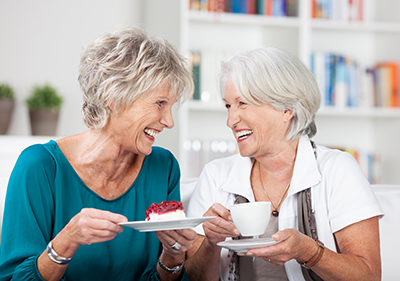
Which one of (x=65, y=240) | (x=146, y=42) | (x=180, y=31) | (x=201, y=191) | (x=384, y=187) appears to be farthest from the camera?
(x=180, y=31)

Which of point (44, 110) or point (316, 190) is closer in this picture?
point (316, 190)

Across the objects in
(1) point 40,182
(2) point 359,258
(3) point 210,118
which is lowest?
(2) point 359,258

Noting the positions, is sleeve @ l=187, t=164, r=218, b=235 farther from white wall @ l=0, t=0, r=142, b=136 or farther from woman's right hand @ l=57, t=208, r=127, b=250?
white wall @ l=0, t=0, r=142, b=136

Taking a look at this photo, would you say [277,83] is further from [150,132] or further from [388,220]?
[388,220]

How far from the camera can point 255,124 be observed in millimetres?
1489

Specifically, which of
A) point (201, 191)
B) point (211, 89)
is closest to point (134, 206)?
point (201, 191)

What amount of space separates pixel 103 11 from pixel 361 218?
91.0 inches

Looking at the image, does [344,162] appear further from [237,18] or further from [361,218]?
[237,18]

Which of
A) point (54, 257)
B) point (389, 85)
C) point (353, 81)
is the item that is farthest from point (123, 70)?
point (389, 85)

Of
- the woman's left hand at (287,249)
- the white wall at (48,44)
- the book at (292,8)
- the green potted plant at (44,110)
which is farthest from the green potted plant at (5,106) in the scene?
the woman's left hand at (287,249)

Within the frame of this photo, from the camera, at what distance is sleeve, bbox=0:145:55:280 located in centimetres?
115

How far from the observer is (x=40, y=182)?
126cm

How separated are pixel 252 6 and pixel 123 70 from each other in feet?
6.22

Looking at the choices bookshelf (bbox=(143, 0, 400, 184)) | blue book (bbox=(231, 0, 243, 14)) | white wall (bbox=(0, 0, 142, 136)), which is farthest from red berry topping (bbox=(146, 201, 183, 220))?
blue book (bbox=(231, 0, 243, 14))
